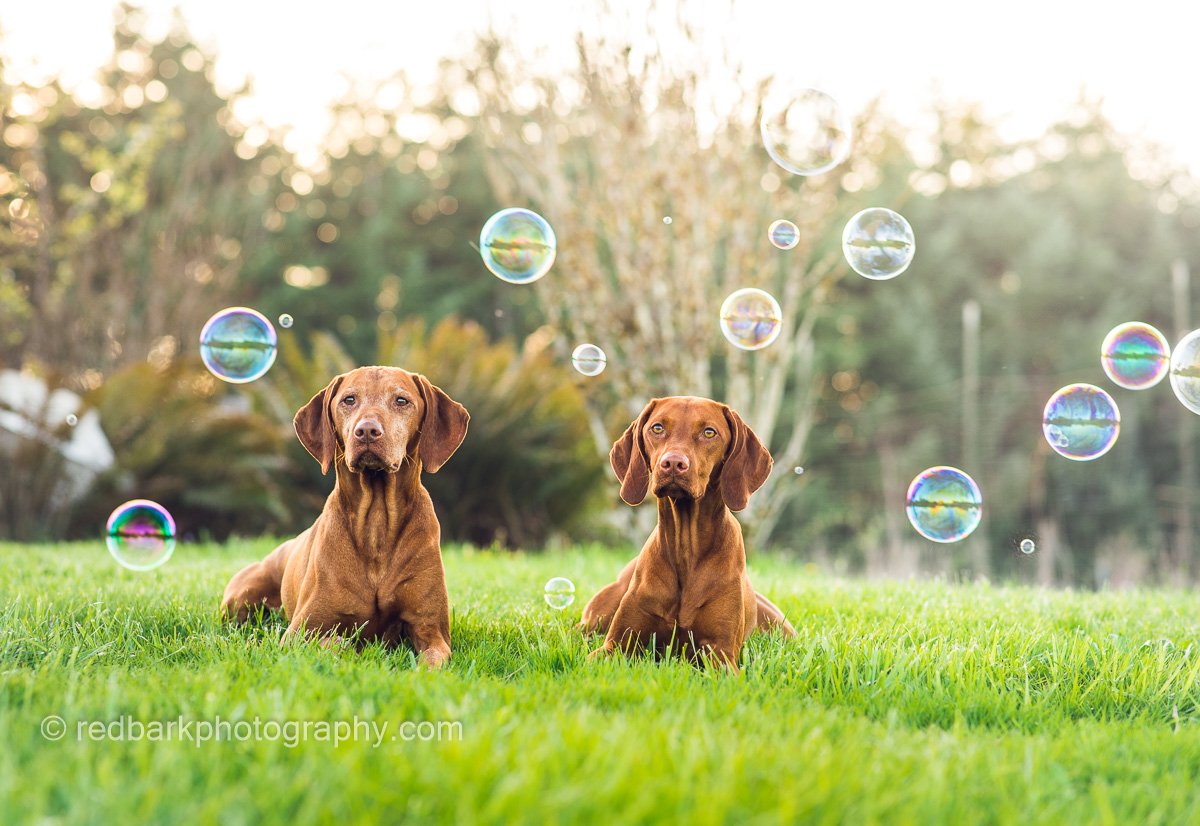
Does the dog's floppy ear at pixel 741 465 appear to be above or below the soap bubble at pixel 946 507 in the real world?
above

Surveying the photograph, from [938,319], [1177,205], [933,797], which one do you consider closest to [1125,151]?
[1177,205]

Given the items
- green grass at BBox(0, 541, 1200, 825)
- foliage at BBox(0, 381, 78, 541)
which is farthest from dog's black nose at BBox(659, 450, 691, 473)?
foliage at BBox(0, 381, 78, 541)

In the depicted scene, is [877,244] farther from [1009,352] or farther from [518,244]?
[1009,352]

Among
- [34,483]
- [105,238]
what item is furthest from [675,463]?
[105,238]

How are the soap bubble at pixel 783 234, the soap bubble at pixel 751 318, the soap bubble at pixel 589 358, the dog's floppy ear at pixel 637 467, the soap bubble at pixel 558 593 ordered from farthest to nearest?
the soap bubble at pixel 783 234 → the soap bubble at pixel 751 318 → the soap bubble at pixel 589 358 → the soap bubble at pixel 558 593 → the dog's floppy ear at pixel 637 467

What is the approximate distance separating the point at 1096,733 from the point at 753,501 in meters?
5.93

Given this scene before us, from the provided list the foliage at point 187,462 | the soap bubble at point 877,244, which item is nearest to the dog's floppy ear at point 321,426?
the soap bubble at point 877,244

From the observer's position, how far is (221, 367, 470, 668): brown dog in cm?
360

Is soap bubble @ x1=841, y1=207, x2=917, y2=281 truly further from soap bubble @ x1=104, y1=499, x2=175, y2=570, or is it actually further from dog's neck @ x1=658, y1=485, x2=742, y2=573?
soap bubble @ x1=104, y1=499, x2=175, y2=570

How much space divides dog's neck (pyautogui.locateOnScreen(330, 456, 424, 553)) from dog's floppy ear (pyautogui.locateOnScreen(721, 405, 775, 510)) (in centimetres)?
115

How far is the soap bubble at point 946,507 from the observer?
515cm

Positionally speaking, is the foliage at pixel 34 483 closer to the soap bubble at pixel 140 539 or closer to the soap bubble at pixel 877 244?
the soap bubble at pixel 140 539

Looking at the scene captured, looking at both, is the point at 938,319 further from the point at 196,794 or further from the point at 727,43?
the point at 196,794

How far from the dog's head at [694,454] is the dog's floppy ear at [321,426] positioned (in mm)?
1065
